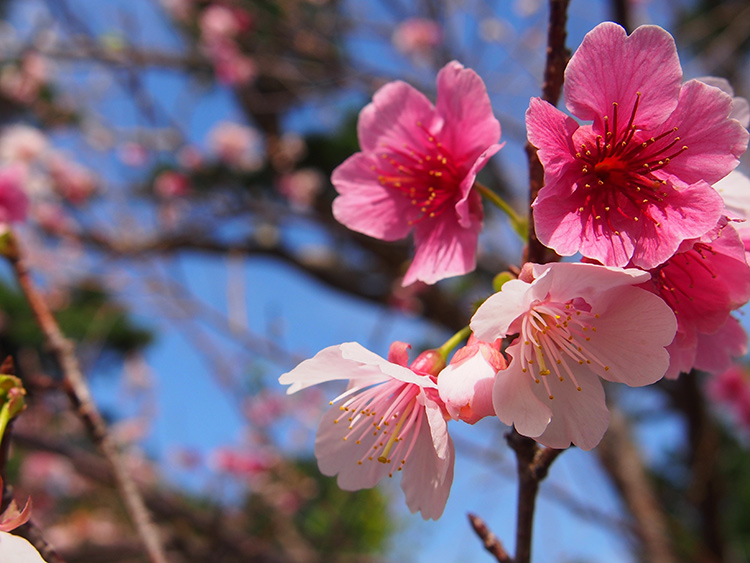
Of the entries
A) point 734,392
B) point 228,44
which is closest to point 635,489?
point 734,392

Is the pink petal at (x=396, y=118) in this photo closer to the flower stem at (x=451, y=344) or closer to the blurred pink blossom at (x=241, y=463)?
the flower stem at (x=451, y=344)

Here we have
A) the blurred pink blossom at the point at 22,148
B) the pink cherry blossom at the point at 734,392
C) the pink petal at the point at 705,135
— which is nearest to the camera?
the pink petal at the point at 705,135

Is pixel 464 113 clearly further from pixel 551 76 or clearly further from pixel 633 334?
pixel 633 334

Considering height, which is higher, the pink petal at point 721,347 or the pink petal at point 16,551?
the pink petal at point 721,347

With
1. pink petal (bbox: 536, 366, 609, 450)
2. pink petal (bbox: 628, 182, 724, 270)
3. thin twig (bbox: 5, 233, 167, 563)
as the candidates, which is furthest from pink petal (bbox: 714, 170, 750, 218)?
thin twig (bbox: 5, 233, 167, 563)

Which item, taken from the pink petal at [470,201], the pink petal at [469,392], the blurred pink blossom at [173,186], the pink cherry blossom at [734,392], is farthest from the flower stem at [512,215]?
the blurred pink blossom at [173,186]

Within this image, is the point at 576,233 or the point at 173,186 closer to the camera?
the point at 576,233

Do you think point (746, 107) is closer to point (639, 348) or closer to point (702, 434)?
point (639, 348)

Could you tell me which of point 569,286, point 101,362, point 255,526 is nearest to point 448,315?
point 255,526
